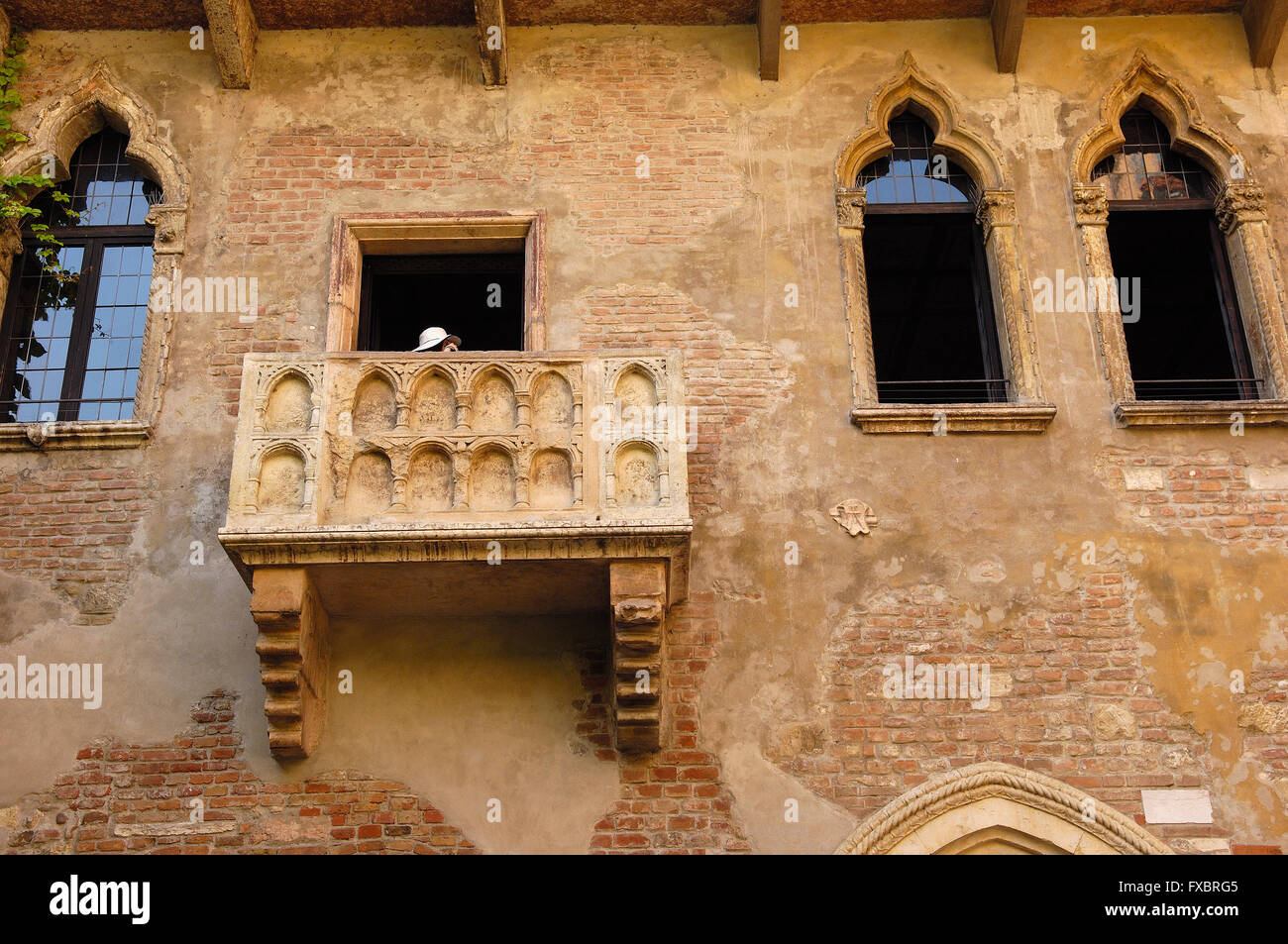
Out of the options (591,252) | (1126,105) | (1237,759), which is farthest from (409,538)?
(1126,105)

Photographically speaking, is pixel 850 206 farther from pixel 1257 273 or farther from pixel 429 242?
pixel 429 242

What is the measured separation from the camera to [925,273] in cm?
1092

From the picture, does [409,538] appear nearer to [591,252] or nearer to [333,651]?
[333,651]

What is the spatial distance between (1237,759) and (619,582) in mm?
3477

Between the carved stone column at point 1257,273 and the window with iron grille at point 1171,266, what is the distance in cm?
9

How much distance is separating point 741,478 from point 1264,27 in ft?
16.3

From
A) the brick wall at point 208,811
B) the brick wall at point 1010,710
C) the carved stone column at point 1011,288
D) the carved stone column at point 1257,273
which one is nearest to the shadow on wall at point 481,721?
the brick wall at point 208,811

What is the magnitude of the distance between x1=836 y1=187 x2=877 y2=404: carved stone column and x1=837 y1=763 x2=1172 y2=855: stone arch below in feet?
7.81

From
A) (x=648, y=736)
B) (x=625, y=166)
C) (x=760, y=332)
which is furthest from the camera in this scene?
(x=625, y=166)

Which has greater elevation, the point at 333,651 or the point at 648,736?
the point at 333,651

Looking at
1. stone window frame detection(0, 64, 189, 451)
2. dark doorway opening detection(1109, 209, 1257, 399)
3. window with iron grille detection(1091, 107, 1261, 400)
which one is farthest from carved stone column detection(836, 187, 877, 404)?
stone window frame detection(0, 64, 189, 451)

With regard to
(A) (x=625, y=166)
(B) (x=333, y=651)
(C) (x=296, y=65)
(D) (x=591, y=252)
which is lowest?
(B) (x=333, y=651)

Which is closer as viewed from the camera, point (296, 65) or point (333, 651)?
point (333, 651)

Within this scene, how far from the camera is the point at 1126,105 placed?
30.6ft
